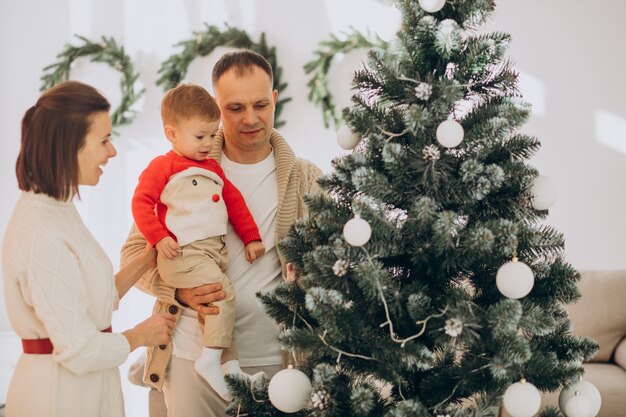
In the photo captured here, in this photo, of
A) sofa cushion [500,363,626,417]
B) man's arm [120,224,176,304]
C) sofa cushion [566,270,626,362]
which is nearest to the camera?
man's arm [120,224,176,304]

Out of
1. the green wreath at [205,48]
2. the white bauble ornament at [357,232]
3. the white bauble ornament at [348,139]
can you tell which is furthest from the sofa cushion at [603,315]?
the white bauble ornament at [357,232]

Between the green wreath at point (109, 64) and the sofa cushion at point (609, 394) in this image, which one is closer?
the sofa cushion at point (609, 394)

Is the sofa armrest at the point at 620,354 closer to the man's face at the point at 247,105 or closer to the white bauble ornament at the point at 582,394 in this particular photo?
the white bauble ornament at the point at 582,394

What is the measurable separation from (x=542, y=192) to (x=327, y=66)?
2.96 m

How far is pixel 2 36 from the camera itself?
4.28 metres

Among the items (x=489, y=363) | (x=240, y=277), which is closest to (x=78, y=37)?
(x=240, y=277)

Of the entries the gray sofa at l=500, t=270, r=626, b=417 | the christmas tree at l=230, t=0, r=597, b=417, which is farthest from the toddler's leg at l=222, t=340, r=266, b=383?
the gray sofa at l=500, t=270, r=626, b=417

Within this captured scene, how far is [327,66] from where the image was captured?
419 centimetres

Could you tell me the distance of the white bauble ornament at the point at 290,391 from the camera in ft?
4.65

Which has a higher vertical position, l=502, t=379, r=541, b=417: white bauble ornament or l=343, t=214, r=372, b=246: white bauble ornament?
l=343, t=214, r=372, b=246: white bauble ornament

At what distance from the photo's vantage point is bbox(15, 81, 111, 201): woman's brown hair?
134cm

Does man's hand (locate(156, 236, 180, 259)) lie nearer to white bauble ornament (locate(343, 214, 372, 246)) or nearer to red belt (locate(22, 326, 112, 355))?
red belt (locate(22, 326, 112, 355))

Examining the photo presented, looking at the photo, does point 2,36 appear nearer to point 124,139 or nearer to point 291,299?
point 124,139

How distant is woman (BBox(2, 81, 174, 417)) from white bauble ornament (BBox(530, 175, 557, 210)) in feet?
3.05
